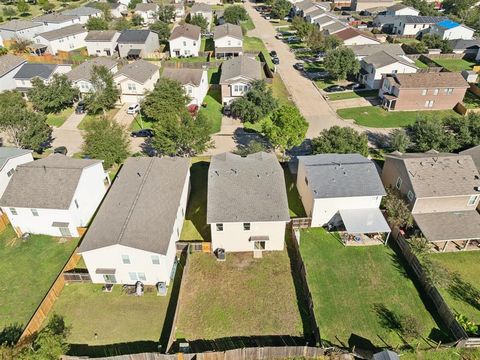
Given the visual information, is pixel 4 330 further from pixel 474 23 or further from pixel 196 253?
pixel 474 23

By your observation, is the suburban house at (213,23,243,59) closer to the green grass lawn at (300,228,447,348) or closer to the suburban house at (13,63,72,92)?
the suburban house at (13,63,72,92)

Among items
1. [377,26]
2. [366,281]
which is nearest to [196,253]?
[366,281]

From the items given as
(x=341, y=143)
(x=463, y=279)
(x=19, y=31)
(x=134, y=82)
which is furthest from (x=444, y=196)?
(x=19, y=31)

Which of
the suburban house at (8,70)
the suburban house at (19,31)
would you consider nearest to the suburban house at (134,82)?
the suburban house at (8,70)

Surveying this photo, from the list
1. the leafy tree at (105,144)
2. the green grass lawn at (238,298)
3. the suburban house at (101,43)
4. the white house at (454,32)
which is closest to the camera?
the green grass lawn at (238,298)

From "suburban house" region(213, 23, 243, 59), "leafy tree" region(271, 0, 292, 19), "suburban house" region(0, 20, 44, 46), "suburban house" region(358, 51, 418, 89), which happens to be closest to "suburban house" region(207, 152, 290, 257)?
"suburban house" region(358, 51, 418, 89)

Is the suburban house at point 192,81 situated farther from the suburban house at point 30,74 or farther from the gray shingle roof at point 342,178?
the gray shingle roof at point 342,178
